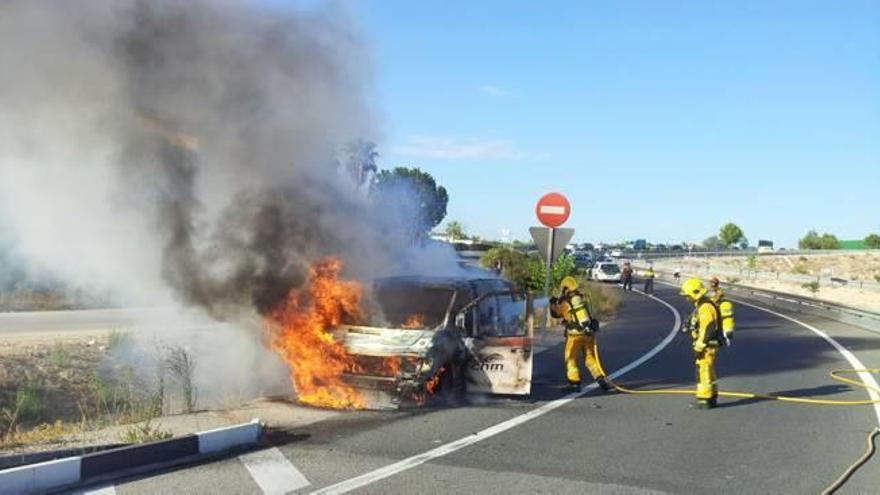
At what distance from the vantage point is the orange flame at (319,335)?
818 centimetres

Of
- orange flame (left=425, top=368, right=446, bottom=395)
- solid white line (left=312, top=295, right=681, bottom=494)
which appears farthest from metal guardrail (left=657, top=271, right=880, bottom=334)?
orange flame (left=425, top=368, right=446, bottom=395)

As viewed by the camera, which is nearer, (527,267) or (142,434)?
(142,434)

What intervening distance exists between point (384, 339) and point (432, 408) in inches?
37.4

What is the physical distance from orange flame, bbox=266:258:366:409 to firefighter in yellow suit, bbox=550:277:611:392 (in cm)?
275

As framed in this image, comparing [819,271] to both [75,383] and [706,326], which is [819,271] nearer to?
[706,326]

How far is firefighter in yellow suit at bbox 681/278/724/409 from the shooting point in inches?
344

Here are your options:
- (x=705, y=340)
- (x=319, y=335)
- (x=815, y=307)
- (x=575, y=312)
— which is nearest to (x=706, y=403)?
(x=705, y=340)

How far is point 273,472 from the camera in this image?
5.64m

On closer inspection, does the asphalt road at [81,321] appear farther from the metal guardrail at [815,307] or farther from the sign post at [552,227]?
the metal guardrail at [815,307]

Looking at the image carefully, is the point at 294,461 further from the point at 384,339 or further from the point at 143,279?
the point at 143,279

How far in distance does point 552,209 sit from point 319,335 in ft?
21.6

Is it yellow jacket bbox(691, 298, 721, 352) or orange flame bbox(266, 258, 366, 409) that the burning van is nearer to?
orange flame bbox(266, 258, 366, 409)

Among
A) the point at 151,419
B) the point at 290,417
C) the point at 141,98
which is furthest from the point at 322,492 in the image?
the point at 141,98

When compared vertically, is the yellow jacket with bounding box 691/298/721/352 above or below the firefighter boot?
above
